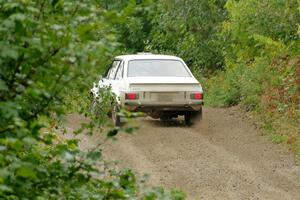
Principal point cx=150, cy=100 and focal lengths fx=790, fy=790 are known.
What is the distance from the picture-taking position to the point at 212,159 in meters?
12.4

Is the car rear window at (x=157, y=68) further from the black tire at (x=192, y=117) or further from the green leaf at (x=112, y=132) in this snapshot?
the green leaf at (x=112, y=132)

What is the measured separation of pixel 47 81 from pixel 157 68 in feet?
42.5

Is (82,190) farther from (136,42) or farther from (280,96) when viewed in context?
(136,42)

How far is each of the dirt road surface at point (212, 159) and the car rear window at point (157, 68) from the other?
108cm

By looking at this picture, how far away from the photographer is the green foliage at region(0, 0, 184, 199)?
134 inches

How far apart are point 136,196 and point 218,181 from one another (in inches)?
262

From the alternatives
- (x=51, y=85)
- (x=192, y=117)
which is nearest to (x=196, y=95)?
(x=192, y=117)

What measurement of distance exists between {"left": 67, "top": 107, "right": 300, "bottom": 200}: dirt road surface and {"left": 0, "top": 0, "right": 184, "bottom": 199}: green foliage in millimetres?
5883

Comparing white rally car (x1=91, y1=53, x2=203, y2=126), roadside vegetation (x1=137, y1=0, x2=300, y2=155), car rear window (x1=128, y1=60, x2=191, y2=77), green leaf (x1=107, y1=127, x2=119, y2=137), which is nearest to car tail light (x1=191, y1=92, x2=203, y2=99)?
white rally car (x1=91, y1=53, x2=203, y2=126)

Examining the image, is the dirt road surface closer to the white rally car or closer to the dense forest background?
the white rally car

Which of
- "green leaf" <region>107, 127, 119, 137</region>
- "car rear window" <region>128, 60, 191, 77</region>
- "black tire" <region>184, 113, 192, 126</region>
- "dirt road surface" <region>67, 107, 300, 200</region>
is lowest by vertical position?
"black tire" <region>184, 113, 192, 126</region>

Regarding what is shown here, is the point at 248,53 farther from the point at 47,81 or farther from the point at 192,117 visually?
the point at 47,81

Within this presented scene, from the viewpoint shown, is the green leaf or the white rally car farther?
the white rally car

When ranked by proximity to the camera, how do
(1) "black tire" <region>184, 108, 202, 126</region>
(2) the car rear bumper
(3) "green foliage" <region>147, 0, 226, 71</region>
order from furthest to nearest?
1. (3) "green foliage" <region>147, 0, 226, 71</region>
2. (1) "black tire" <region>184, 108, 202, 126</region>
3. (2) the car rear bumper
